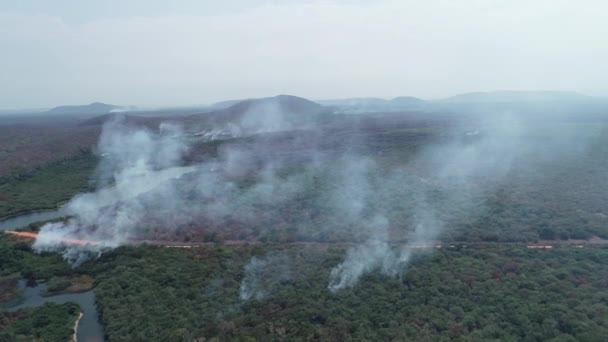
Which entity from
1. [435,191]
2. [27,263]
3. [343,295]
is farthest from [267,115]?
[343,295]

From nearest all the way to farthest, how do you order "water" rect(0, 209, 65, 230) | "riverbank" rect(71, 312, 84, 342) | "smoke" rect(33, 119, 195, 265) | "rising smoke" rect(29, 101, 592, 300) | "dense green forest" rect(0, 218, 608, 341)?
"dense green forest" rect(0, 218, 608, 341) → "riverbank" rect(71, 312, 84, 342) → "rising smoke" rect(29, 101, 592, 300) → "smoke" rect(33, 119, 195, 265) → "water" rect(0, 209, 65, 230)

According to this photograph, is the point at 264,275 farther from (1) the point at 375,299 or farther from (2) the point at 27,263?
(2) the point at 27,263

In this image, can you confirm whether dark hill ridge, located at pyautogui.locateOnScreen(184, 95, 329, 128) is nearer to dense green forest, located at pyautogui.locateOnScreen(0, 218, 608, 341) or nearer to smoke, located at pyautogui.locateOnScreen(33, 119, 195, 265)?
smoke, located at pyautogui.locateOnScreen(33, 119, 195, 265)

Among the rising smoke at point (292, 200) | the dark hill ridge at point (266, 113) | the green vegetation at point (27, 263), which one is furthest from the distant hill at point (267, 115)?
the green vegetation at point (27, 263)

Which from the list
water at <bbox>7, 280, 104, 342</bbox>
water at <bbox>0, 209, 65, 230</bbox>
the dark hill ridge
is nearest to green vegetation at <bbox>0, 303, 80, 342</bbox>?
water at <bbox>7, 280, 104, 342</bbox>

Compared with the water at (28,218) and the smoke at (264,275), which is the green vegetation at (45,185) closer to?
the water at (28,218)

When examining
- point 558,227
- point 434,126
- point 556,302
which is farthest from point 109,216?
point 434,126
